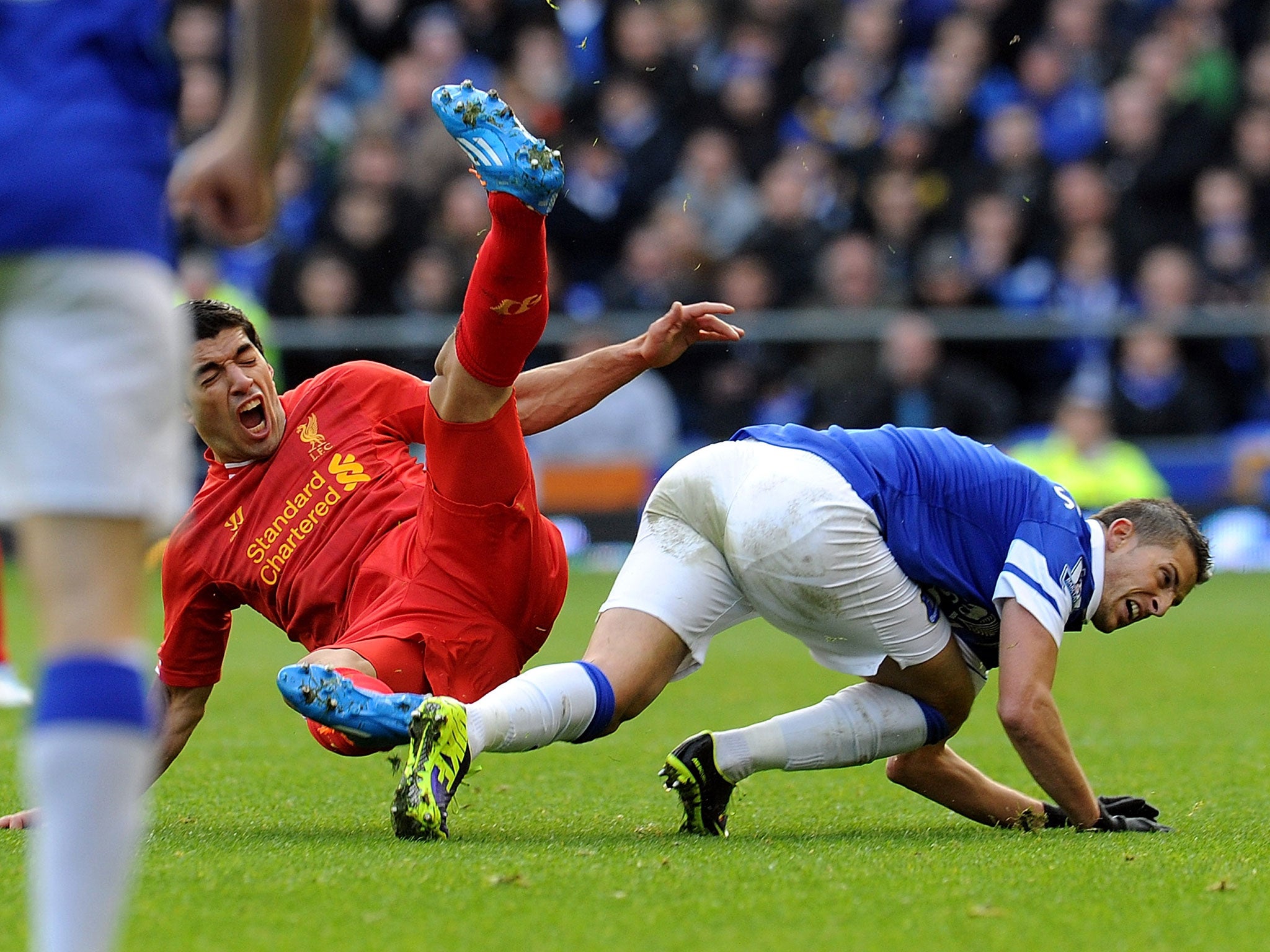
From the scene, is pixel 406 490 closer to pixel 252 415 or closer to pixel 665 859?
pixel 252 415

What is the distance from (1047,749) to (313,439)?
6.90 ft

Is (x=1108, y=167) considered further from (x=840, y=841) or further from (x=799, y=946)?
(x=799, y=946)

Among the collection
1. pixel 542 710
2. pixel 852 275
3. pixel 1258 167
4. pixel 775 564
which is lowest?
pixel 542 710

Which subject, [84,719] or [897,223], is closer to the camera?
[84,719]

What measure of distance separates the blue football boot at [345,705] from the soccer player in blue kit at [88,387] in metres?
1.49

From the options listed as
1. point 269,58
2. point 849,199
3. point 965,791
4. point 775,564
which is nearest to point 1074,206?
point 849,199

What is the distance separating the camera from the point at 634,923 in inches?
126

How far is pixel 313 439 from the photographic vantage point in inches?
197

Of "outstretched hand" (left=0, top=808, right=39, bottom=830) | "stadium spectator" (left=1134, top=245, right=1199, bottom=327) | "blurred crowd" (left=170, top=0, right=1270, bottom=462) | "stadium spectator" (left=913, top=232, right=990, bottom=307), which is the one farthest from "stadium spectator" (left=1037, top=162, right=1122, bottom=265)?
"outstretched hand" (left=0, top=808, right=39, bottom=830)

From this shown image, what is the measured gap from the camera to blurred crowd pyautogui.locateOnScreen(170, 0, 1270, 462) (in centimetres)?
1306

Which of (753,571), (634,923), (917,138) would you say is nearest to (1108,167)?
(917,138)

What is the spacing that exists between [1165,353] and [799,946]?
10.7 meters

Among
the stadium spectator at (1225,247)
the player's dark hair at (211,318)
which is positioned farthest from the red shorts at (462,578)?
the stadium spectator at (1225,247)

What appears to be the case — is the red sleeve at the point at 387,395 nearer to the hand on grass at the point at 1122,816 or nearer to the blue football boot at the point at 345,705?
the blue football boot at the point at 345,705
